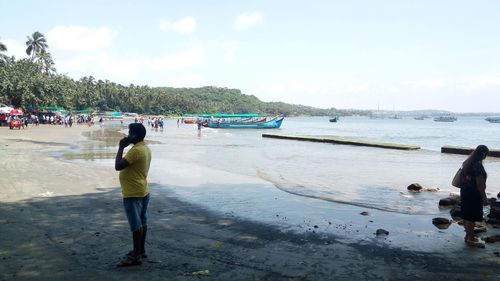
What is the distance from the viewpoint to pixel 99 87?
152 metres

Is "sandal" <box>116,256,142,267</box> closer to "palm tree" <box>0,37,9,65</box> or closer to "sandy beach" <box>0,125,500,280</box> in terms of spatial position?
"sandy beach" <box>0,125,500,280</box>

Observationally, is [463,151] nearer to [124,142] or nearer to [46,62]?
[124,142]

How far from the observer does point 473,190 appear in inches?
291

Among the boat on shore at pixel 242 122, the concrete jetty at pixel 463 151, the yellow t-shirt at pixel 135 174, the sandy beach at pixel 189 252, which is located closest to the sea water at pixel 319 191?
the sandy beach at pixel 189 252

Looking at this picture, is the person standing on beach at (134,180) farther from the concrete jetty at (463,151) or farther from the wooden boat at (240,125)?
the wooden boat at (240,125)

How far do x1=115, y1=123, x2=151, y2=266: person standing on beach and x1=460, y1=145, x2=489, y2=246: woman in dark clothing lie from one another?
216 inches

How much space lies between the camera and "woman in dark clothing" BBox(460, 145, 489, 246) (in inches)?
288

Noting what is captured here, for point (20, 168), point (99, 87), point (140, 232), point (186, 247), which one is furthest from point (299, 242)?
point (99, 87)

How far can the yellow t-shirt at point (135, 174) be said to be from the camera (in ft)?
18.7

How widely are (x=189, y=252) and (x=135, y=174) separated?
1611 mm

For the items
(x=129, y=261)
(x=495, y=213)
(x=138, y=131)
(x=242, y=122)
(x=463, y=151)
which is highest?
(x=138, y=131)

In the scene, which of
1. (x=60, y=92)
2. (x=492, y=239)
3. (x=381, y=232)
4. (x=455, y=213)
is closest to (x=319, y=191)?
(x=455, y=213)

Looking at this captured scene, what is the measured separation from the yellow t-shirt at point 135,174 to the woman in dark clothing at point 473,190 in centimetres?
551

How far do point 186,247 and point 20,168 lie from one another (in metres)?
11.6
